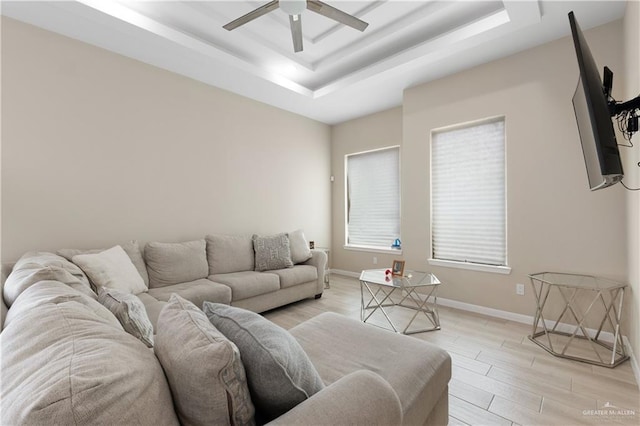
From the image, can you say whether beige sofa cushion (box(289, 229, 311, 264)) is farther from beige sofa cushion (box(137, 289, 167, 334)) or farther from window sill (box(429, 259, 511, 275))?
beige sofa cushion (box(137, 289, 167, 334))

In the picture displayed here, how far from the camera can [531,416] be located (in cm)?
169

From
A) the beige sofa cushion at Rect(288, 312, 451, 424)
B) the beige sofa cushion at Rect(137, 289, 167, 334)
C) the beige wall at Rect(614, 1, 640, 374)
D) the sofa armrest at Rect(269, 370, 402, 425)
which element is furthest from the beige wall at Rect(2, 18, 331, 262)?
the beige wall at Rect(614, 1, 640, 374)

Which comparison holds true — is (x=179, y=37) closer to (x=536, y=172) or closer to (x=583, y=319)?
(x=536, y=172)

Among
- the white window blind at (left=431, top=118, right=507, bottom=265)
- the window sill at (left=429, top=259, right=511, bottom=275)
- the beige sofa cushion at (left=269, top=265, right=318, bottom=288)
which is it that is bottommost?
the beige sofa cushion at (left=269, top=265, right=318, bottom=288)

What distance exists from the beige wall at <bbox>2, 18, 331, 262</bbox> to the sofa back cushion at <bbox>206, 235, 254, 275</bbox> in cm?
35

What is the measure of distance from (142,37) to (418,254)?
403cm

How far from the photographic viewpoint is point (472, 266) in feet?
11.3

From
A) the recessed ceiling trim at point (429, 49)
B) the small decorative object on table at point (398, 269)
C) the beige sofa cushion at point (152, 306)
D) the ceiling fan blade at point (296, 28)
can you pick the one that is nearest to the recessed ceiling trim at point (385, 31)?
the recessed ceiling trim at point (429, 49)

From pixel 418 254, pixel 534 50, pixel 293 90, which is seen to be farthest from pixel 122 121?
pixel 534 50

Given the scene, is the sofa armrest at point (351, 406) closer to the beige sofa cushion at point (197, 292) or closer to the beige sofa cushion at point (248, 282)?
the beige sofa cushion at point (197, 292)

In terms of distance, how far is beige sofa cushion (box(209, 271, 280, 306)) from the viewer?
3.03m

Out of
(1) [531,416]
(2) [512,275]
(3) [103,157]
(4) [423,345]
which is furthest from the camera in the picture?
(2) [512,275]

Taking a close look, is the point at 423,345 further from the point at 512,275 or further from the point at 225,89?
the point at 225,89

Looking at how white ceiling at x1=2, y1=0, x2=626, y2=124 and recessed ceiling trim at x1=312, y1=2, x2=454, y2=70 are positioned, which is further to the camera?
recessed ceiling trim at x1=312, y1=2, x2=454, y2=70
